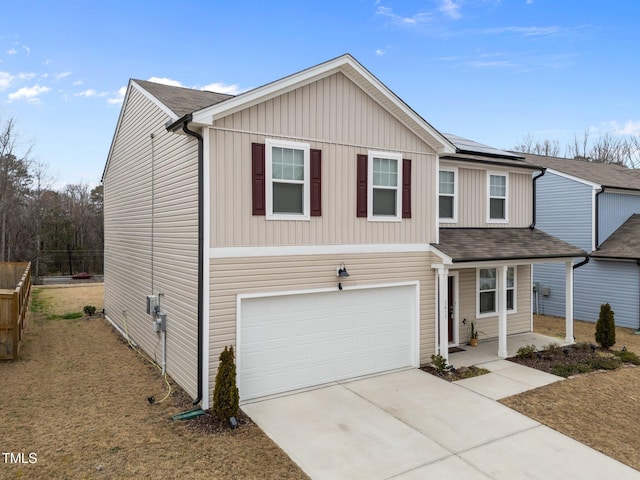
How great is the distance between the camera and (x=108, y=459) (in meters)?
5.60

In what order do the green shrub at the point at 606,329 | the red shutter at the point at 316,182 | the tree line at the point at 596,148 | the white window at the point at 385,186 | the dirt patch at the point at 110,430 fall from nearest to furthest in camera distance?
1. the dirt patch at the point at 110,430
2. the red shutter at the point at 316,182
3. the white window at the point at 385,186
4. the green shrub at the point at 606,329
5. the tree line at the point at 596,148

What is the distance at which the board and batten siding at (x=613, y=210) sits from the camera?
1583 cm

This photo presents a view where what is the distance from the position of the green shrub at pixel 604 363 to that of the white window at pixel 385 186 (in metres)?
5.98

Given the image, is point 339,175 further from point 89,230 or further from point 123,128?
point 89,230

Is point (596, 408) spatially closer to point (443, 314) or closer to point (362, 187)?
point (443, 314)

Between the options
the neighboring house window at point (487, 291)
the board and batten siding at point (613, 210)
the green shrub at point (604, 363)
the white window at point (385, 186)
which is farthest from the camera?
the board and batten siding at point (613, 210)

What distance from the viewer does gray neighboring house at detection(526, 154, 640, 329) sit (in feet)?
48.6

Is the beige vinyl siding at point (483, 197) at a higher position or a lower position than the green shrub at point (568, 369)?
higher

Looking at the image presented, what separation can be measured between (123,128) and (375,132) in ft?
28.2

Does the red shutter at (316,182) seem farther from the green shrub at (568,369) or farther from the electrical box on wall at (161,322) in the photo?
the green shrub at (568,369)

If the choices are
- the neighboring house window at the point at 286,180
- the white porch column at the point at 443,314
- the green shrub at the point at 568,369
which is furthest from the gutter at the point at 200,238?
the green shrub at the point at 568,369

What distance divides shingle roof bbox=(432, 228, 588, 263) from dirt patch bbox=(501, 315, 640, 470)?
10.3 feet

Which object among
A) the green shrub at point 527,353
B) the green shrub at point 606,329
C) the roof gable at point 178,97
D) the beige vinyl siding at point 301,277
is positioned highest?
the roof gable at point 178,97

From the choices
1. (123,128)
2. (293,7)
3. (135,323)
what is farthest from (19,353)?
(293,7)
